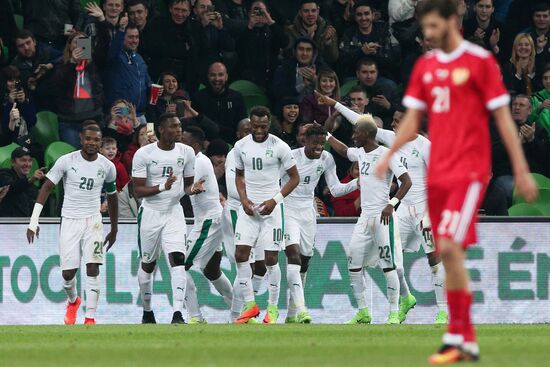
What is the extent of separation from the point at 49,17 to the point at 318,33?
13.9ft

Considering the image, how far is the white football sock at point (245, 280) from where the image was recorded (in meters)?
17.7

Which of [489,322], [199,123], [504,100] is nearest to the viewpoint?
[504,100]

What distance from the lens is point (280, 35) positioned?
74.2 ft

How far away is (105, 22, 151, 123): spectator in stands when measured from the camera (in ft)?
68.7

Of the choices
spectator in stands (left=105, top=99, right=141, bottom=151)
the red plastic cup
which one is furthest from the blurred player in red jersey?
the red plastic cup

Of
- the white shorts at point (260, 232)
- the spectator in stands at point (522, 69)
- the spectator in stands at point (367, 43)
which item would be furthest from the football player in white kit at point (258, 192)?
the spectator in stands at point (522, 69)

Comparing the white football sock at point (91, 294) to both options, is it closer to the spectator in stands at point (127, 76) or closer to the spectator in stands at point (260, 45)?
the spectator in stands at point (127, 76)

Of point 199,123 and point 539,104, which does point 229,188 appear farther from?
point 539,104

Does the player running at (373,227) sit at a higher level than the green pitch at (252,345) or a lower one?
higher

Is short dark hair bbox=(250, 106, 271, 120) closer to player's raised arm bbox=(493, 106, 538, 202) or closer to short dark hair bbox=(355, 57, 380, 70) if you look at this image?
short dark hair bbox=(355, 57, 380, 70)

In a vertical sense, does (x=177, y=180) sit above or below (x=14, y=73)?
below

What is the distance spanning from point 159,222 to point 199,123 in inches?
133

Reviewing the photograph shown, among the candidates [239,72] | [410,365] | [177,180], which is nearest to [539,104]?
[239,72]

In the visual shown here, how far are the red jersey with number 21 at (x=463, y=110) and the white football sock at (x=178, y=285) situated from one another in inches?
339
